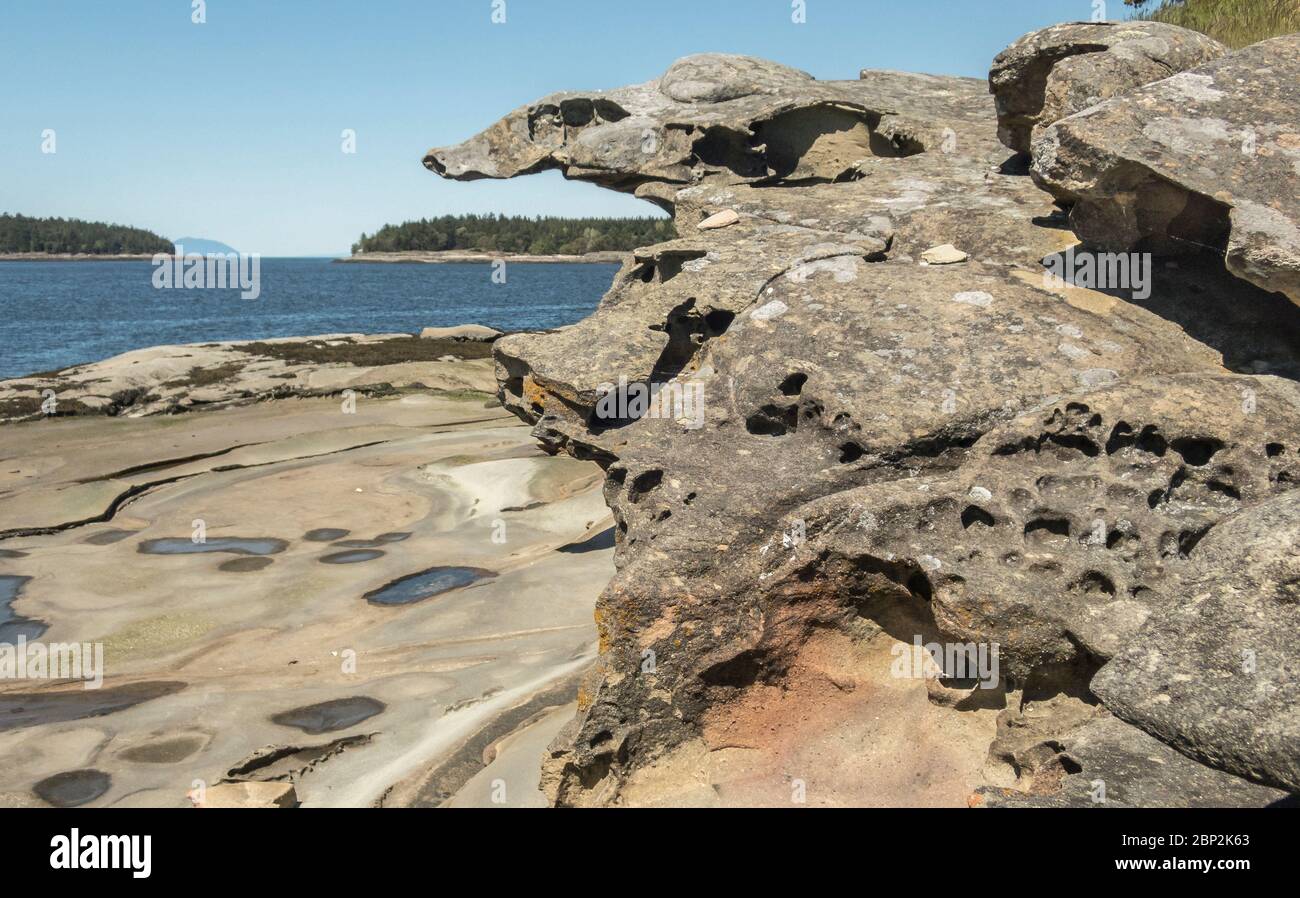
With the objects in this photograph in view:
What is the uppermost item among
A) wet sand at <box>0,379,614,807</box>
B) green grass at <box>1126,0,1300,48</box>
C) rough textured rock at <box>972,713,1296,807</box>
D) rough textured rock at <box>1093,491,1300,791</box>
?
green grass at <box>1126,0,1300,48</box>

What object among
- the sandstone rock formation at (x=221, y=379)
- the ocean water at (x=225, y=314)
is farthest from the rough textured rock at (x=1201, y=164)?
the ocean water at (x=225, y=314)

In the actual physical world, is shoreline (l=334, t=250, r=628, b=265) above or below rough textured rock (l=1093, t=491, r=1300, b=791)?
above

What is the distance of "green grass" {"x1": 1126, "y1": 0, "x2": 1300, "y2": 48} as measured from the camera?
982 centimetres

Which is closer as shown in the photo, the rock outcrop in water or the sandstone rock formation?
the rock outcrop in water

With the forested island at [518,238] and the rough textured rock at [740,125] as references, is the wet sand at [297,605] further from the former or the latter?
the forested island at [518,238]

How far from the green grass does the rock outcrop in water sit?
315 cm

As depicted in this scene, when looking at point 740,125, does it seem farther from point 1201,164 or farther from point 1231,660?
point 1231,660

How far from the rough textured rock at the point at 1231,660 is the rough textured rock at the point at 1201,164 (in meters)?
2.50

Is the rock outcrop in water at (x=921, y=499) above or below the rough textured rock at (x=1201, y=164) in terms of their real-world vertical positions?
below

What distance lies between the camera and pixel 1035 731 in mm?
5211

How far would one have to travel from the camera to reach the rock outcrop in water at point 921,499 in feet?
17.3

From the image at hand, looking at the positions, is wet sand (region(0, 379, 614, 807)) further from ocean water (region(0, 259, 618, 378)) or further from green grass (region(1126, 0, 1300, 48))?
ocean water (region(0, 259, 618, 378))

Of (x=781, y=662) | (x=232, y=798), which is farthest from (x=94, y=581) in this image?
(x=781, y=662)

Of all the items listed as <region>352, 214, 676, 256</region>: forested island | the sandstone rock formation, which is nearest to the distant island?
<region>352, 214, 676, 256</region>: forested island
